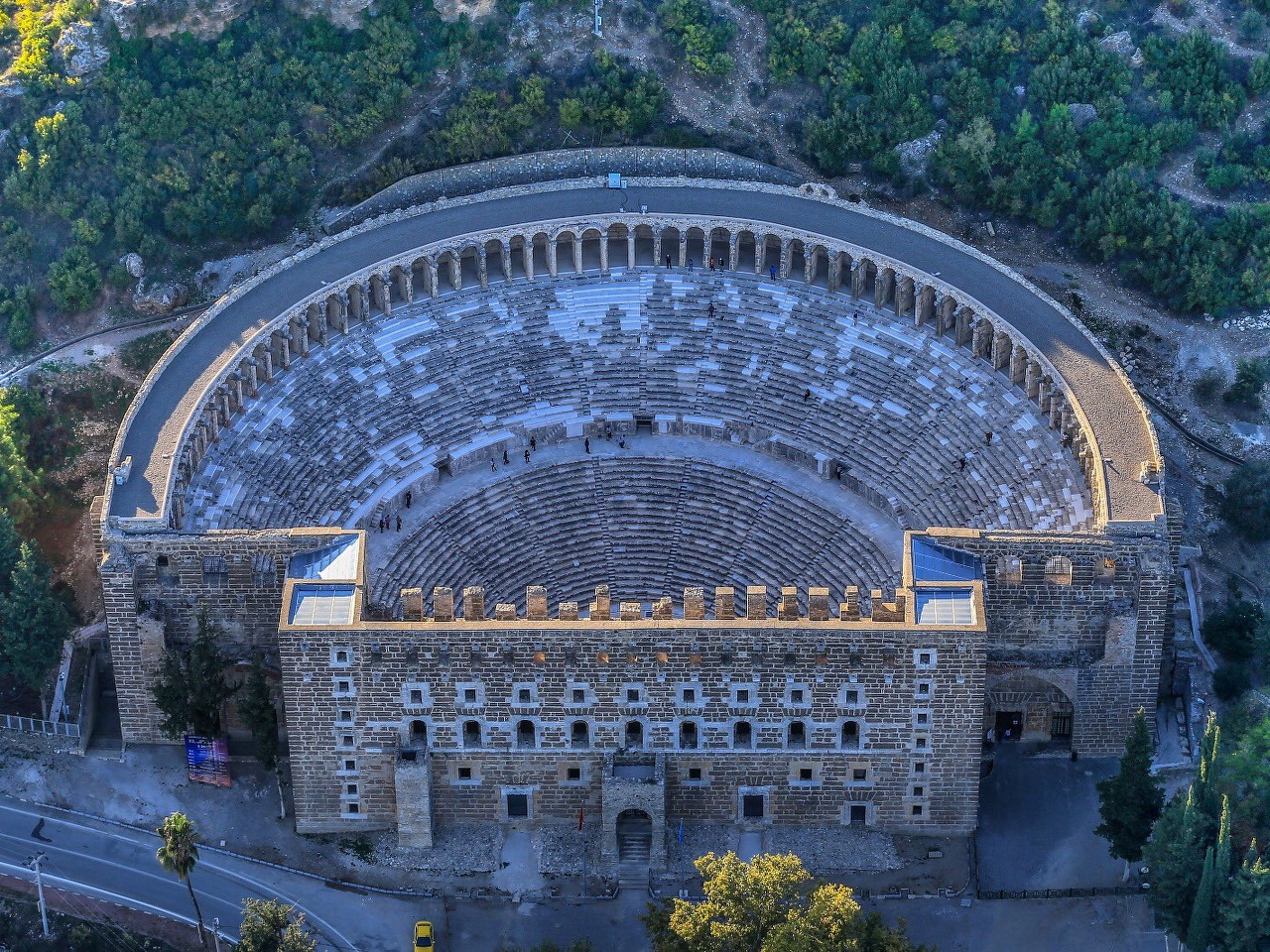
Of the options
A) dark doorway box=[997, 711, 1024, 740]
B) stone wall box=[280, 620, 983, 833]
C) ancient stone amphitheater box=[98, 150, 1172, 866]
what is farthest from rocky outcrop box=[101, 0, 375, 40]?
dark doorway box=[997, 711, 1024, 740]

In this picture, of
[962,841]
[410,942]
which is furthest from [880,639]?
[410,942]

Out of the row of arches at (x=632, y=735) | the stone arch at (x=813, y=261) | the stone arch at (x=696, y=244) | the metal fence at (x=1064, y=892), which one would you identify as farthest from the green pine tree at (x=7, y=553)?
the metal fence at (x=1064, y=892)

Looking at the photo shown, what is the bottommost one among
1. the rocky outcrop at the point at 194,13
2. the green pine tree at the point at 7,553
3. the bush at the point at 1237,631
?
the bush at the point at 1237,631

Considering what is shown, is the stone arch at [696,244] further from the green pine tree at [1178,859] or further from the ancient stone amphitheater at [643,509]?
the green pine tree at [1178,859]

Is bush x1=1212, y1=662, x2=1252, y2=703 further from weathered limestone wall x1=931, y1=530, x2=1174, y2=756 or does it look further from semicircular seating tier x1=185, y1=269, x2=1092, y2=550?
semicircular seating tier x1=185, y1=269, x2=1092, y2=550

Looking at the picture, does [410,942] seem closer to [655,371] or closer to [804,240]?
[655,371]

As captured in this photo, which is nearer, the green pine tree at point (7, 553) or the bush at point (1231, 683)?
the bush at point (1231, 683)

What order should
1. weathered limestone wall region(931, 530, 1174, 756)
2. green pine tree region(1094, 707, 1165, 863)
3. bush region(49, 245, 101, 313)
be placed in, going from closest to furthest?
green pine tree region(1094, 707, 1165, 863)
weathered limestone wall region(931, 530, 1174, 756)
bush region(49, 245, 101, 313)
